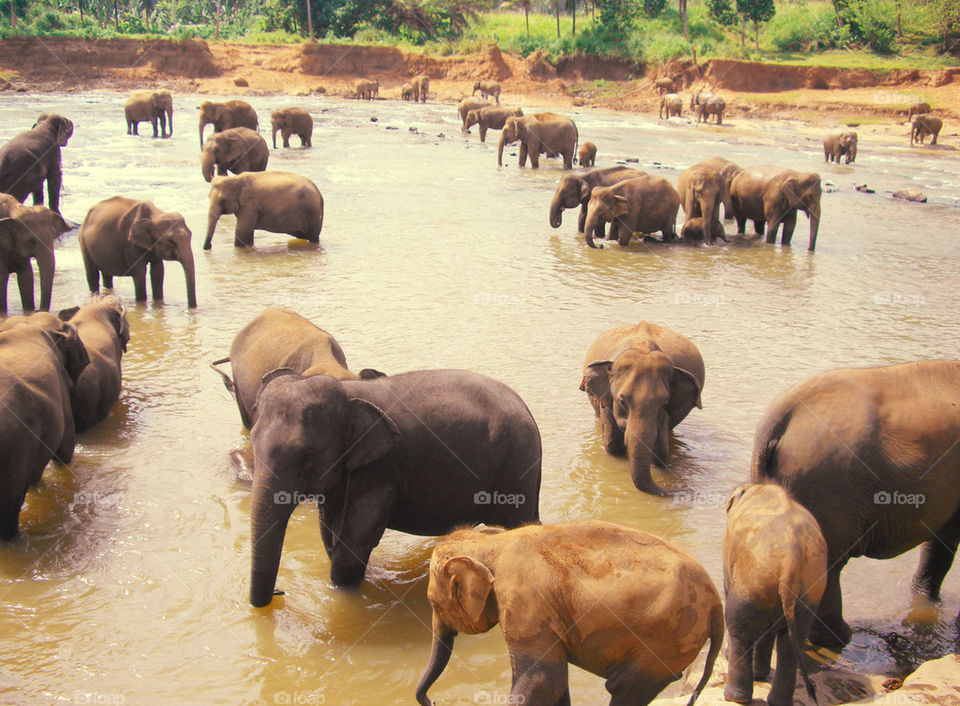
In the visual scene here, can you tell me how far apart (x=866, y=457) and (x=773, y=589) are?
109 cm

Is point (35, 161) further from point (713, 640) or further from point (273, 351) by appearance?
point (713, 640)

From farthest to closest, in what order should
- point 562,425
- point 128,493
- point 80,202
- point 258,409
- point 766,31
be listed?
1. point 766,31
2. point 80,202
3. point 562,425
4. point 128,493
5. point 258,409

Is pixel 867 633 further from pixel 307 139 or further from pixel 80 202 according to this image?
pixel 307 139

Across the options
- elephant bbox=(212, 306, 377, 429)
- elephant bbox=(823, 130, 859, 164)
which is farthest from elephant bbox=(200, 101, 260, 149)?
elephant bbox=(212, 306, 377, 429)

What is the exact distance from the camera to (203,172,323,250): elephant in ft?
46.2

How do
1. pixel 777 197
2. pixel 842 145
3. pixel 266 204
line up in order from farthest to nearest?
pixel 842 145 < pixel 777 197 < pixel 266 204

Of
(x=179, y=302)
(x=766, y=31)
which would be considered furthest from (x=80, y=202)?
(x=766, y=31)

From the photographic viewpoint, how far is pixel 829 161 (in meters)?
28.8

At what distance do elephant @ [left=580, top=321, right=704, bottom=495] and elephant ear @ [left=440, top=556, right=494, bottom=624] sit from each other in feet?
9.72

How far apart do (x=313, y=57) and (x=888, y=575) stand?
57.4 meters

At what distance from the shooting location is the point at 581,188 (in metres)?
16.6

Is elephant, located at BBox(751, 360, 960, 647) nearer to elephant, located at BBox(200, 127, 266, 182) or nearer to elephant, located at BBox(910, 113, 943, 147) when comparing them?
elephant, located at BBox(200, 127, 266, 182)

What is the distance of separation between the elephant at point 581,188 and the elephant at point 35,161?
27.4 feet

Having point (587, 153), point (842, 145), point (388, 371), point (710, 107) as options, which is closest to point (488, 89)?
point (710, 107)
